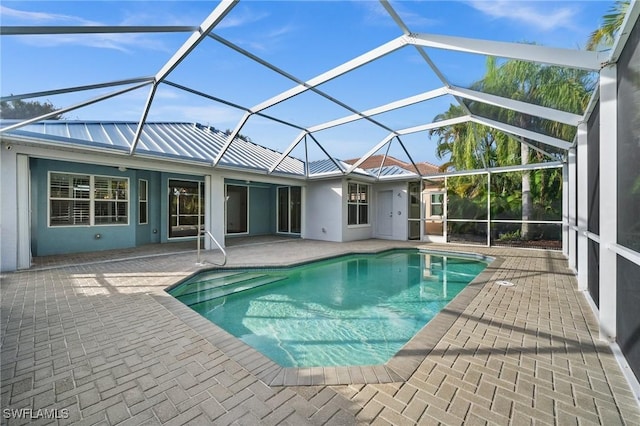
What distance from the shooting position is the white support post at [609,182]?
2.62 m

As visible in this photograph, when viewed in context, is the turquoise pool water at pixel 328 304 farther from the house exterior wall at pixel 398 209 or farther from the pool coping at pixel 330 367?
the house exterior wall at pixel 398 209

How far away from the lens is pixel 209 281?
594 centimetres

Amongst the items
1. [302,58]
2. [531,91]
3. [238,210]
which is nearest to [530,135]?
[531,91]

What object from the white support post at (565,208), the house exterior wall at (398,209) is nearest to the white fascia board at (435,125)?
the white support post at (565,208)

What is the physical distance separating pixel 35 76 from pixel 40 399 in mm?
4328

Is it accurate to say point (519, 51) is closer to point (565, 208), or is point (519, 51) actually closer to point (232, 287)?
point (232, 287)

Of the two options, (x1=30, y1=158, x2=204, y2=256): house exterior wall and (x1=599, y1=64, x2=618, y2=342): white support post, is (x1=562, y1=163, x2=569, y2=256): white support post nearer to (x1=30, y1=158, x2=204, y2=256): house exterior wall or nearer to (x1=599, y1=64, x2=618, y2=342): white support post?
(x1=599, y1=64, x2=618, y2=342): white support post

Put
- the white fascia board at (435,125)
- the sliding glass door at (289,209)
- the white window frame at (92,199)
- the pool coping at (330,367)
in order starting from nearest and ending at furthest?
the pool coping at (330,367) < the white fascia board at (435,125) < the white window frame at (92,199) < the sliding glass door at (289,209)

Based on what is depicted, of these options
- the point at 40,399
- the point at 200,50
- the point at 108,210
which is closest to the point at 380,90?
the point at 200,50

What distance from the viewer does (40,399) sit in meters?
2.02

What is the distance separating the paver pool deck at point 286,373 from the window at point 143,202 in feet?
19.9

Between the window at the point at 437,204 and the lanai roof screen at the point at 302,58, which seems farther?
the window at the point at 437,204

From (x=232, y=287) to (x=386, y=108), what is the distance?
535cm

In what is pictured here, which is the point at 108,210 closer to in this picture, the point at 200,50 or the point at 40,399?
the point at 200,50
